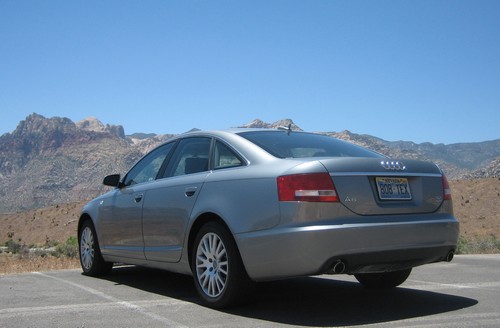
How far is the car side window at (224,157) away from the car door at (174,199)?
12 centimetres

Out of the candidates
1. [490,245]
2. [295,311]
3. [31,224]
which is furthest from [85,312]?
[31,224]

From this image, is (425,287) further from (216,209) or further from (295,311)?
(216,209)

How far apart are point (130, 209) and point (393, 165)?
314cm

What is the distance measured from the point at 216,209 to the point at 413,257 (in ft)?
5.66

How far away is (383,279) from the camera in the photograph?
21.5ft

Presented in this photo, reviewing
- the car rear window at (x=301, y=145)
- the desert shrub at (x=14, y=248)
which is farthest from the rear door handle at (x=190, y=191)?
the desert shrub at (x=14, y=248)

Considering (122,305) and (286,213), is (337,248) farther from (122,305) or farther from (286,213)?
(122,305)

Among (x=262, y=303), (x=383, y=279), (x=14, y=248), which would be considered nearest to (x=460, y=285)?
(x=383, y=279)

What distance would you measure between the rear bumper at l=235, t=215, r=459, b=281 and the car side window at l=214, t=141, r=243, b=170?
2.65ft

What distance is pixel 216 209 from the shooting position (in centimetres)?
556

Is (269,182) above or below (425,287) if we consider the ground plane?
above

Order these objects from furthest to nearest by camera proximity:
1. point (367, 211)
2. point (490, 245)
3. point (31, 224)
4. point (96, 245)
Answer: point (31, 224)
point (490, 245)
point (96, 245)
point (367, 211)

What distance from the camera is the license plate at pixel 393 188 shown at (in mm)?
5234

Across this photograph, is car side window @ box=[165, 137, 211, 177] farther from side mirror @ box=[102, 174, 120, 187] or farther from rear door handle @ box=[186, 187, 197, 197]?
side mirror @ box=[102, 174, 120, 187]
